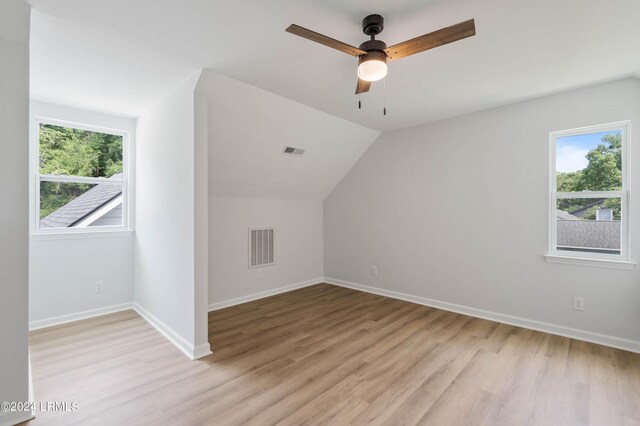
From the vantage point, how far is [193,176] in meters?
2.64

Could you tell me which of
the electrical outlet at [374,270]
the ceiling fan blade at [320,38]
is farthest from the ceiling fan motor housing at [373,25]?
the electrical outlet at [374,270]

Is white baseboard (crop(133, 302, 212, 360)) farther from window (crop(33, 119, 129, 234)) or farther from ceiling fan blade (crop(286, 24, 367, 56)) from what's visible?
ceiling fan blade (crop(286, 24, 367, 56))

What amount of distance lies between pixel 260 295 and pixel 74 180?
2.73 meters

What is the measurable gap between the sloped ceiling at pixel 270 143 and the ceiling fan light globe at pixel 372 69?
4.57 ft

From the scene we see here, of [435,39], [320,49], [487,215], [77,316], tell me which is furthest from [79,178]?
[487,215]

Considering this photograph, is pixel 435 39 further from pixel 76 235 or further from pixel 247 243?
pixel 76 235

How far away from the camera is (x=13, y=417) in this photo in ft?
5.95

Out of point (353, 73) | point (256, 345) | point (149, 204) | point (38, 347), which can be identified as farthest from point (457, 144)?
point (38, 347)

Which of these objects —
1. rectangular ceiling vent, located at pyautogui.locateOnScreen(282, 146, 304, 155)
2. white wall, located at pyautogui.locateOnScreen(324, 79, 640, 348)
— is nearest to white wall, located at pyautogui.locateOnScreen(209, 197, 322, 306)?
white wall, located at pyautogui.locateOnScreen(324, 79, 640, 348)

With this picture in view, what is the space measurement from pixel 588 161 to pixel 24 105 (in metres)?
4.77

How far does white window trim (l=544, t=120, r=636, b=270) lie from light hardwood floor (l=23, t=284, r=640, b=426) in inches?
31.6

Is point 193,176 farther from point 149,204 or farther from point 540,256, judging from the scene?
point 540,256

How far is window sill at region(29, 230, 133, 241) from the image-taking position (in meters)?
3.25

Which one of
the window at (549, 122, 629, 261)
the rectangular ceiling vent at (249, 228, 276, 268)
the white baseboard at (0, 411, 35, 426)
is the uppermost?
the window at (549, 122, 629, 261)
